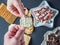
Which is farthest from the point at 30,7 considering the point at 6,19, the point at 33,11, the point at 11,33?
the point at 11,33

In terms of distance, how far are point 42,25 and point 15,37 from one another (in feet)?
1.20

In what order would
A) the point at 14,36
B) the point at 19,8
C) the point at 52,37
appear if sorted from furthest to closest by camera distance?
the point at 52,37 < the point at 19,8 < the point at 14,36

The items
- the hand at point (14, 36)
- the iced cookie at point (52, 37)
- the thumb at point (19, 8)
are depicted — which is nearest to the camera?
the hand at point (14, 36)

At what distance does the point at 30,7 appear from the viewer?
1047 millimetres

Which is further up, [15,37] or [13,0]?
[13,0]

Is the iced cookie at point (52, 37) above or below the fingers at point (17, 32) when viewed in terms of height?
below

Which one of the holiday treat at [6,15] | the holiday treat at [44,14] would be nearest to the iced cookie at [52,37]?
the holiday treat at [44,14]

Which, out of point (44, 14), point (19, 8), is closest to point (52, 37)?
point (44, 14)

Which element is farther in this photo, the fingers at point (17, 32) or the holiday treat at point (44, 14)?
the holiday treat at point (44, 14)

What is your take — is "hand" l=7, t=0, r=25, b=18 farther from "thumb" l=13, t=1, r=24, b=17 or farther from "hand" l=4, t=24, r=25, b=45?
"hand" l=4, t=24, r=25, b=45

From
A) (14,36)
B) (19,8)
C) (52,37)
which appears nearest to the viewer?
(14,36)

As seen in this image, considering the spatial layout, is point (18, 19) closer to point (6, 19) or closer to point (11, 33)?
point (6, 19)

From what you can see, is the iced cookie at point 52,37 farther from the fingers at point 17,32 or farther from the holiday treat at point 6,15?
the fingers at point 17,32

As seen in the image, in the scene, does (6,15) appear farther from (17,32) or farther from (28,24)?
(17,32)
